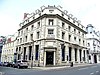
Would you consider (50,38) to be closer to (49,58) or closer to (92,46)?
(49,58)

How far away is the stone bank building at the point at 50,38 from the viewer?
106ft

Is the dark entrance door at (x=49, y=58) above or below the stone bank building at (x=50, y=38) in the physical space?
below

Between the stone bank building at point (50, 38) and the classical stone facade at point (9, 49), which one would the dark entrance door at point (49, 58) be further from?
the classical stone facade at point (9, 49)

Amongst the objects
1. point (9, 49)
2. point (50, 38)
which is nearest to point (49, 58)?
point (50, 38)

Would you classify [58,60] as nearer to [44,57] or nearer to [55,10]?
[44,57]

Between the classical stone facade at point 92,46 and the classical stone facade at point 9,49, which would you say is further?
the classical stone facade at point 92,46

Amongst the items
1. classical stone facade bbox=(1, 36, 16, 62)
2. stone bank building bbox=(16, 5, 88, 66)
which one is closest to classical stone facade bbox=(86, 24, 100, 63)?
stone bank building bbox=(16, 5, 88, 66)

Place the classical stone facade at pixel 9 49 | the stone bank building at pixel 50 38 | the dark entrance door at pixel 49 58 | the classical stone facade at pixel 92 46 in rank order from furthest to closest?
1. the classical stone facade at pixel 92 46
2. the classical stone facade at pixel 9 49
3. the stone bank building at pixel 50 38
4. the dark entrance door at pixel 49 58

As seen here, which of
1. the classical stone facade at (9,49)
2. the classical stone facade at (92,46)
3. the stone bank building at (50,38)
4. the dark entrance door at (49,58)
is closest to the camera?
the dark entrance door at (49,58)

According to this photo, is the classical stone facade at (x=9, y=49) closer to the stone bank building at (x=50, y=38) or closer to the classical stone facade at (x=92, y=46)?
the stone bank building at (x=50, y=38)

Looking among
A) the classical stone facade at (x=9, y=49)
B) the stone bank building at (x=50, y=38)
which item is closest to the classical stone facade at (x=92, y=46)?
the stone bank building at (x=50, y=38)

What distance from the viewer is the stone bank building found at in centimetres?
3244

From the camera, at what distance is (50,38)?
32750 mm

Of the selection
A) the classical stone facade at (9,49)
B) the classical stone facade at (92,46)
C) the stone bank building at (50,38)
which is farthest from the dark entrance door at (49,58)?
the classical stone facade at (92,46)
